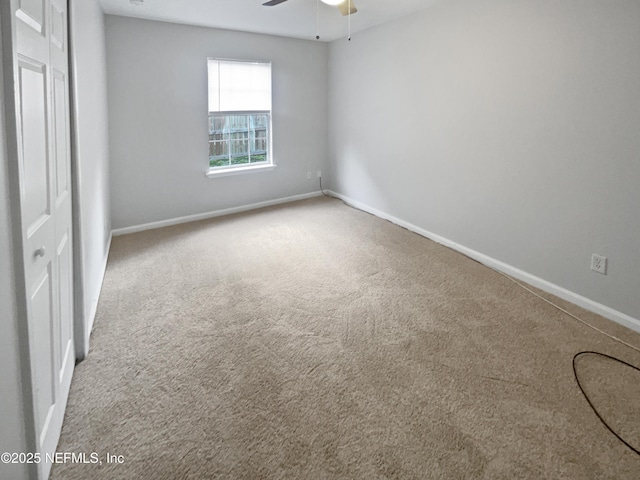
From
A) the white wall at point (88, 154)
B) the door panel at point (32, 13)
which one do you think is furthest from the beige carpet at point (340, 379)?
the door panel at point (32, 13)

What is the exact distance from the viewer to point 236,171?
18.0 feet

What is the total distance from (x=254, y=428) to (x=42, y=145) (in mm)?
1457

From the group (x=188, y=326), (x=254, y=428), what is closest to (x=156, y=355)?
(x=188, y=326)

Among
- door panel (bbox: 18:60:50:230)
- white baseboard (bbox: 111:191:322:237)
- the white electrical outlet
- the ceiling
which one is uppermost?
the ceiling

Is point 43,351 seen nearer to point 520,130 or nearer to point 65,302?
point 65,302

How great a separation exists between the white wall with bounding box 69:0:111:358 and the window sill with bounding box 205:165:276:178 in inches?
60.1

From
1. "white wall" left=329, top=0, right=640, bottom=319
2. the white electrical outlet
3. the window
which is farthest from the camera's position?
the window

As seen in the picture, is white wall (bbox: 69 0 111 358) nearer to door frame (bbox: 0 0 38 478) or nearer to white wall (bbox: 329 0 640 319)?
door frame (bbox: 0 0 38 478)

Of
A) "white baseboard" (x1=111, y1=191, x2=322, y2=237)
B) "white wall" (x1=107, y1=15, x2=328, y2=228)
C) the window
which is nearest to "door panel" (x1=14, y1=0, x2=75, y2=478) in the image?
"white wall" (x1=107, y1=15, x2=328, y2=228)

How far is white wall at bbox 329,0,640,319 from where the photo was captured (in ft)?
9.13

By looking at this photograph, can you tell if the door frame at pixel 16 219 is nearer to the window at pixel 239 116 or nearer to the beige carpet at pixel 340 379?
the beige carpet at pixel 340 379

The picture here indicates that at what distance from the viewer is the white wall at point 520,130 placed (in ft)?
9.13

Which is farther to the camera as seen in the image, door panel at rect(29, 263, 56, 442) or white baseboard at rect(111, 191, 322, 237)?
white baseboard at rect(111, 191, 322, 237)

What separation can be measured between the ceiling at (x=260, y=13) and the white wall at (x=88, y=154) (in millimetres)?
585
